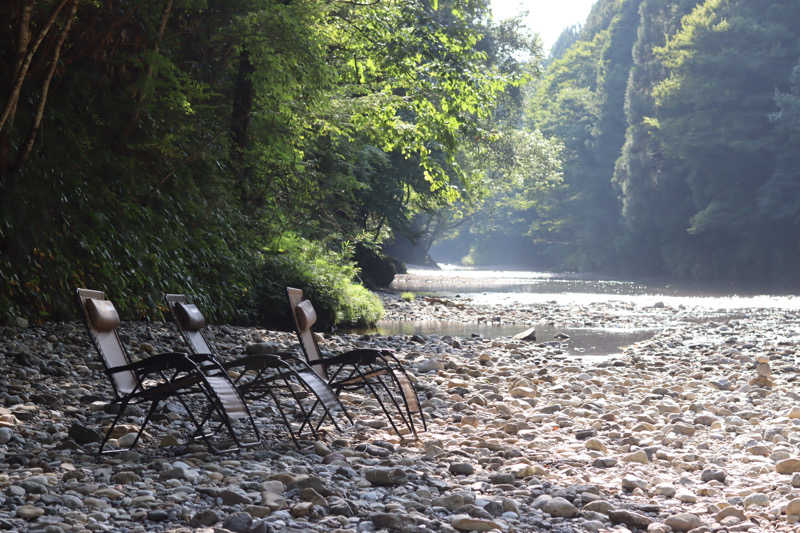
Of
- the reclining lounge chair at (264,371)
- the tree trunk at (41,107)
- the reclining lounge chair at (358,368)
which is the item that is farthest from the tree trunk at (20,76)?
the reclining lounge chair at (358,368)

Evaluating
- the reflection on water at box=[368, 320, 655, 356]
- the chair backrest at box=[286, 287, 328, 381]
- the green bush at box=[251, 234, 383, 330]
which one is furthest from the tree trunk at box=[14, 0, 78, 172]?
the reflection on water at box=[368, 320, 655, 356]

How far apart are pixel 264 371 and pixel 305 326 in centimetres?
50

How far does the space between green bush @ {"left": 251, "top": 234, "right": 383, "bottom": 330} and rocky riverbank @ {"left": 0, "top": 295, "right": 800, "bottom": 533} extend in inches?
108

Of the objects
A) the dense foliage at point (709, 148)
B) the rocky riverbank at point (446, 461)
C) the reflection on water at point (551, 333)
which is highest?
the dense foliage at point (709, 148)

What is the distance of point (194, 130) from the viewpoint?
1170 cm

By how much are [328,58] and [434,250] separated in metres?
101

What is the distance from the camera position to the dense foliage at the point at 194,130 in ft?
27.8

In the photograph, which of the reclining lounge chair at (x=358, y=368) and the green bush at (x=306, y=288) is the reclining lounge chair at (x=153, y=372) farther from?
the green bush at (x=306, y=288)

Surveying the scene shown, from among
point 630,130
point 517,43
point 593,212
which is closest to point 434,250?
point 593,212

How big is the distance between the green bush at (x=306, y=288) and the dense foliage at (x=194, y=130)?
0.05m

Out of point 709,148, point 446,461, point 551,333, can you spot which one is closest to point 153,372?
point 446,461

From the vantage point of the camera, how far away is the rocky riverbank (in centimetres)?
364

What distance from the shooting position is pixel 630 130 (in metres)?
49.3

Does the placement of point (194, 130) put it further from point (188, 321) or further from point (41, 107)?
point (188, 321)
